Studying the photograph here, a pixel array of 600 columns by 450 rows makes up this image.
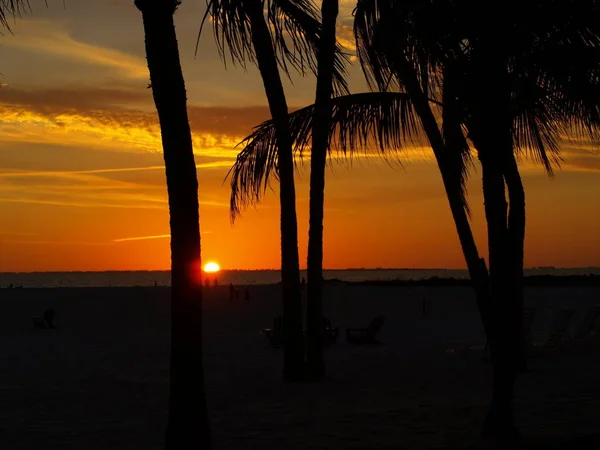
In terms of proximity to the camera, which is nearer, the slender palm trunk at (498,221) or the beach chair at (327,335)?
the slender palm trunk at (498,221)

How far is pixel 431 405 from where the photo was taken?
36.8ft

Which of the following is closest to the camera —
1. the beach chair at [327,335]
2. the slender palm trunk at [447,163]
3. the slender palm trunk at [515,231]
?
the slender palm trunk at [515,231]

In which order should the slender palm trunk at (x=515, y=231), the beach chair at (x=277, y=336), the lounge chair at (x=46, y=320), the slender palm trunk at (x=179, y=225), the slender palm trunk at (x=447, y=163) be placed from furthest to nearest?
the lounge chair at (x=46, y=320) → the beach chair at (x=277, y=336) → the slender palm trunk at (x=447, y=163) → the slender palm trunk at (x=515, y=231) → the slender palm trunk at (x=179, y=225)

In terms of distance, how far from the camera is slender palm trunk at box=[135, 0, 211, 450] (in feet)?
24.0

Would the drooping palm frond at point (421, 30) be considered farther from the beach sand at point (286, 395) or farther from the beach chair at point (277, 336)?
the beach chair at point (277, 336)

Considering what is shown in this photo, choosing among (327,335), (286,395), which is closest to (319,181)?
(286,395)

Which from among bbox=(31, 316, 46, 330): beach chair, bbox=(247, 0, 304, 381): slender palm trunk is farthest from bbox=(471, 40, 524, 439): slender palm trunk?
bbox=(31, 316, 46, 330): beach chair

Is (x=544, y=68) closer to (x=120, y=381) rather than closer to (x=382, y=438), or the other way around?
(x=382, y=438)

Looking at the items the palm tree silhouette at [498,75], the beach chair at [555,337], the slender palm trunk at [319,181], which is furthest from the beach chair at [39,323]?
the palm tree silhouette at [498,75]

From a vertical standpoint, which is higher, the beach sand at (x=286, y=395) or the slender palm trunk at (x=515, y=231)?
the slender palm trunk at (x=515, y=231)

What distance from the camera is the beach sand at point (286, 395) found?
9.23 metres

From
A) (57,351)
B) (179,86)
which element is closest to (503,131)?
(179,86)

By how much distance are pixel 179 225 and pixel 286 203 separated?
6745 millimetres

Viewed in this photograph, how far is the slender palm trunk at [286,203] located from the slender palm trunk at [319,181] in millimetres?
241
